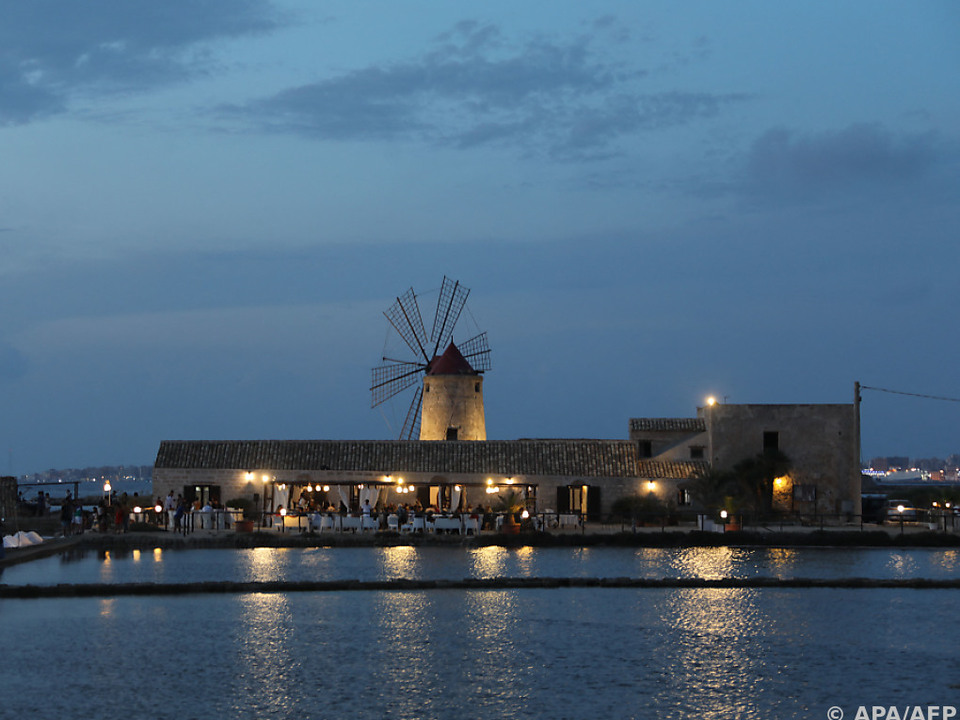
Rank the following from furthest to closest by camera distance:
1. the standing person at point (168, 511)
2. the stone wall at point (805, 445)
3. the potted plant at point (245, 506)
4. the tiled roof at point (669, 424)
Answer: the tiled roof at point (669, 424), the stone wall at point (805, 445), the potted plant at point (245, 506), the standing person at point (168, 511)

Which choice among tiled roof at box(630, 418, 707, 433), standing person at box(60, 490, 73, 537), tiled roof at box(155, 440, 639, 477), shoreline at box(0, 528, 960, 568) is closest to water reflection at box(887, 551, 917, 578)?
shoreline at box(0, 528, 960, 568)

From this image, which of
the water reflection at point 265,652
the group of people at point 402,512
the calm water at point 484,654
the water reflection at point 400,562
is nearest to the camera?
the calm water at point 484,654

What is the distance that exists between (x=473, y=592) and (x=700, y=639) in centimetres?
515

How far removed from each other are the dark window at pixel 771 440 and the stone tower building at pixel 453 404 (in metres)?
10.2

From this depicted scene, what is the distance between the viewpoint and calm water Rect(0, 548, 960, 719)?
11.6 metres

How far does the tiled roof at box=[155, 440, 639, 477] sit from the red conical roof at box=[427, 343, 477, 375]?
5.41 m

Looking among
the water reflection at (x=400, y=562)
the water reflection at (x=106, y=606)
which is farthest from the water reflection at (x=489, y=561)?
the water reflection at (x=106, y=606)

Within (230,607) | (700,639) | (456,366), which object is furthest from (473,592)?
(456,366)

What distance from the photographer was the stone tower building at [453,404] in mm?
40281

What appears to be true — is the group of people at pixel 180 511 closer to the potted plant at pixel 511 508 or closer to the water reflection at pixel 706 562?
the potted plant at pixel 511 508

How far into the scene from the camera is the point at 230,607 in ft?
58.2

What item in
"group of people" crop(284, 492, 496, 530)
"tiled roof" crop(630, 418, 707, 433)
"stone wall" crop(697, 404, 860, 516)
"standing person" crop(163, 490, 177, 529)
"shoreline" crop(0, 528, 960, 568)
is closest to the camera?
"shoreline" crop(0, 528, 960, 568)

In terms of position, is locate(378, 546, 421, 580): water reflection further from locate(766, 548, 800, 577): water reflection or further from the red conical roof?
the red conical roof

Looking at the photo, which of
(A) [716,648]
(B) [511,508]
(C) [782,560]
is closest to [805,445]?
(B) [511,508]
